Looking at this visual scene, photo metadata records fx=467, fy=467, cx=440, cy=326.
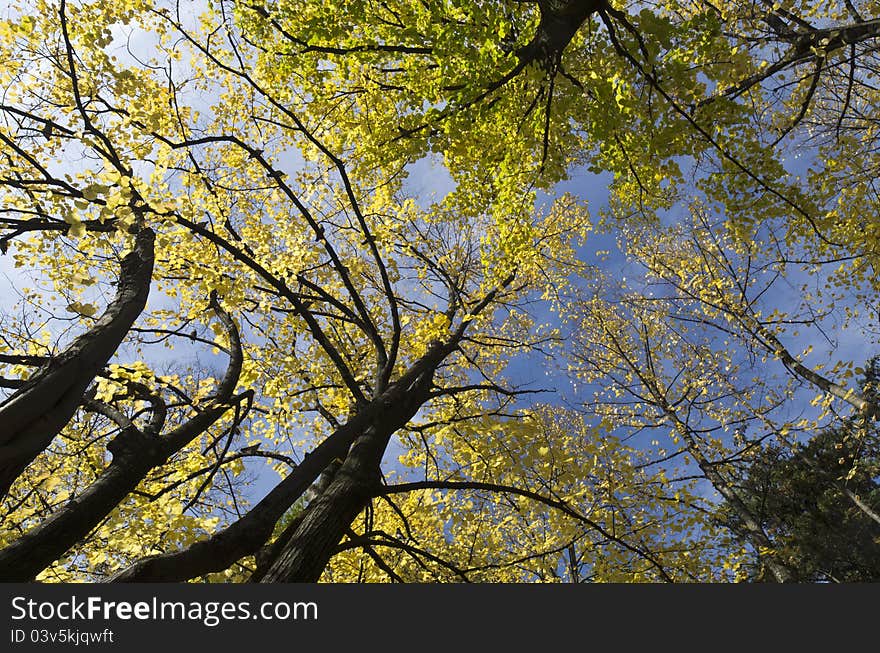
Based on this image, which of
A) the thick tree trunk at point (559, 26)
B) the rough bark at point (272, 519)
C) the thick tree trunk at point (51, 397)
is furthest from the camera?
the thick tree trunk at point (559, 26)

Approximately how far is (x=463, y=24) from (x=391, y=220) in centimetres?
386

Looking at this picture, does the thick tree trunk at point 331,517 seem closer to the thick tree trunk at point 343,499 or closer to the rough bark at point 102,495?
the thick tree trunk at point 343,499

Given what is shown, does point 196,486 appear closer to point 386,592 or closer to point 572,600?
point 386,592

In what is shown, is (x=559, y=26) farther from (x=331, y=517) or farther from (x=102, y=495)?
(x=102, y=495)

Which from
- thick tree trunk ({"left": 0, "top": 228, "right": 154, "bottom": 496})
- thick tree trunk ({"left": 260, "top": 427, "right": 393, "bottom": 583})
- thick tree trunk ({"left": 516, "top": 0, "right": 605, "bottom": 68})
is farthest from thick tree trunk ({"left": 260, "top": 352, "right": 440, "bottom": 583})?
thick tree trunk ({"left": 516, "top": 0, "right": 605, "bottom": 68})

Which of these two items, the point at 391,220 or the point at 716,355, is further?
the point at 716,355

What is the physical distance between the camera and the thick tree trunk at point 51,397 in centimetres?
184

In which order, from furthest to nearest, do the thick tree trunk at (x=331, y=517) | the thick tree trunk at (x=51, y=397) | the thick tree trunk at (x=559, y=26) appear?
the thick tree trunk at (x=559, y=26)
the thick tree trunk at (x=331, y=517)
the thick tree trunk at (x=51, y=397)

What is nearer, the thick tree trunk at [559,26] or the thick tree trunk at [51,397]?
the thick tree trunk at [51,397]

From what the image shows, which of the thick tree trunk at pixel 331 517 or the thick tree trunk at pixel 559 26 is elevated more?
the thick tree trunk at pixel 559 26

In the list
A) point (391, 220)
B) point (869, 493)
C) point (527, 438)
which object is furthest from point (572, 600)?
point (869, 493)

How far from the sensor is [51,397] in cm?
195

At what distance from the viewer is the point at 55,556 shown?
2443mm

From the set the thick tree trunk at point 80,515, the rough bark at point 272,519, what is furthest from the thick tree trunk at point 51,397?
the rough bark at point 272,519
